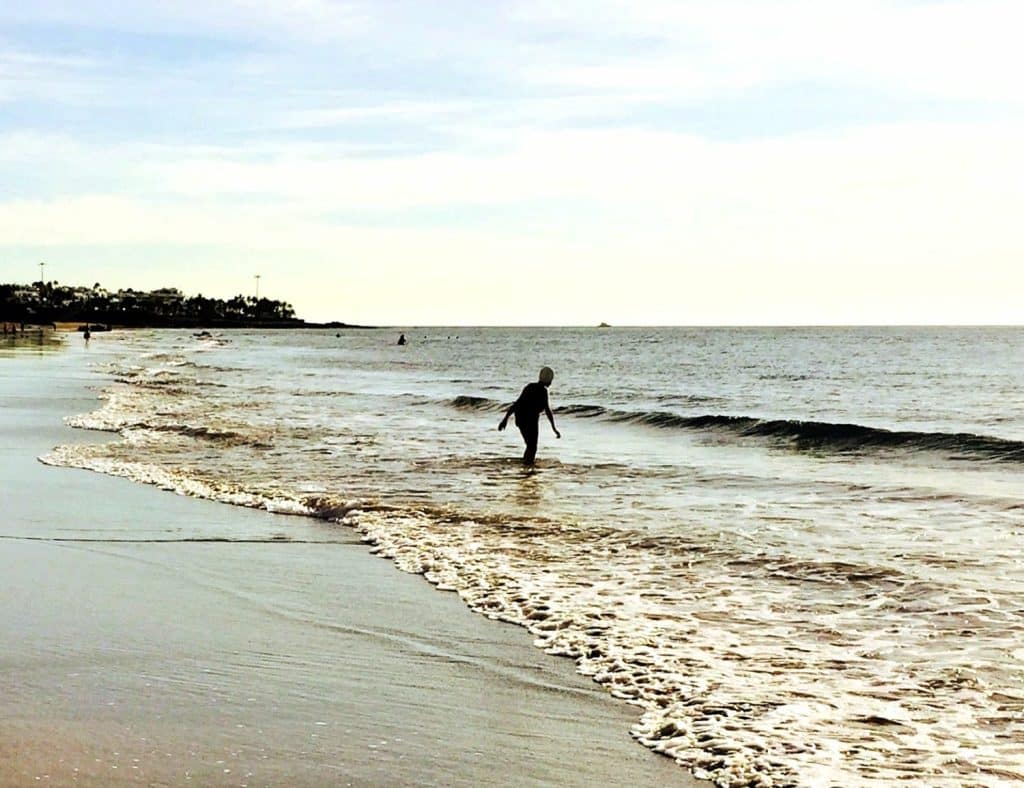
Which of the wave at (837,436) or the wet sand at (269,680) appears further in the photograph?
the wave at (837,436)

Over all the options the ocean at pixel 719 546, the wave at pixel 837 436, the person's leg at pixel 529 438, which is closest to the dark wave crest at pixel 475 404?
the ocean at pixel 719 546

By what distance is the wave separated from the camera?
75.2 feet

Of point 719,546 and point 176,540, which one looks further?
point 719,546

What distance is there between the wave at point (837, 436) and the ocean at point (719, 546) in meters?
0.11

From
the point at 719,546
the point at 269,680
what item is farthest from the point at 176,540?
the point at 719,546

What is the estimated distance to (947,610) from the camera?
8.58 m

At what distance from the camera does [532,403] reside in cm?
1845

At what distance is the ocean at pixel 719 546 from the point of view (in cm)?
592

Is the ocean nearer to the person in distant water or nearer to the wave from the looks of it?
the wave

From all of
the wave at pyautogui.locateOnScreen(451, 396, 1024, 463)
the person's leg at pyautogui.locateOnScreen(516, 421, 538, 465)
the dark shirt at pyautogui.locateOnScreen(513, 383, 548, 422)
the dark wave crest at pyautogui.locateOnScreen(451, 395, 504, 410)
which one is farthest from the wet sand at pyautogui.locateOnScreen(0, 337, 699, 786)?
the dark wave crest at pyautogui.locateOnScreen(451, 395, 504, 410)

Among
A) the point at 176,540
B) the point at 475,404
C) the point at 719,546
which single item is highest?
the point at 475,404

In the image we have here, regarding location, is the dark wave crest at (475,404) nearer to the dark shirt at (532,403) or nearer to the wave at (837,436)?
the wave at (837,436)

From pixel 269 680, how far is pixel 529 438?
12.5 meters

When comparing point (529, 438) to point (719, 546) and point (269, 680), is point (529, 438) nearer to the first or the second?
point (719, 546)
